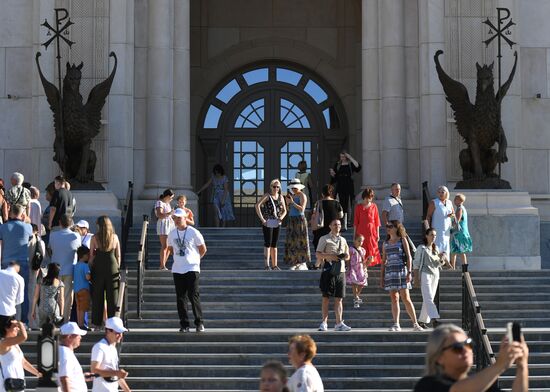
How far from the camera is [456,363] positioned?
7625 millimetres

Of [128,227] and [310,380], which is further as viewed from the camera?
[128,227]

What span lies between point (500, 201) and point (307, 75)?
→ 356 inches

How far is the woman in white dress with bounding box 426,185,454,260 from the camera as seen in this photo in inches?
917

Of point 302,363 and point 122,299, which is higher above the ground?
point 122,299

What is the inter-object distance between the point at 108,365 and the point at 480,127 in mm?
13467

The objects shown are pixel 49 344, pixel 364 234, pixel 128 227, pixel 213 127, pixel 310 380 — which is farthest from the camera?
pixel 213 127

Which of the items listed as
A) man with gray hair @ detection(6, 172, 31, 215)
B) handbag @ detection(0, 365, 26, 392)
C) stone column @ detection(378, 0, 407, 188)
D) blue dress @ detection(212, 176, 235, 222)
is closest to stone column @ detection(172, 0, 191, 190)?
blue dress @ detection(212, 176, 235, 222)

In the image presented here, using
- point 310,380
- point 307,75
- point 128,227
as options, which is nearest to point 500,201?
point 128,227

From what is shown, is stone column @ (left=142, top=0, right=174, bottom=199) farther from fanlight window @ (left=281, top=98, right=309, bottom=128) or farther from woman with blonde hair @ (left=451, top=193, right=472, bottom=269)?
woman with blonde hair @ (left=451, top=193, right=472, bottom=269)

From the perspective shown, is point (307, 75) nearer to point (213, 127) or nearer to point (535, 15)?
point (213, 127)

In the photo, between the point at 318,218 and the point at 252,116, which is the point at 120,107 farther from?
the point at 252,116

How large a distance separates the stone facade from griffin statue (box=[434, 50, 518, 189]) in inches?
49.9

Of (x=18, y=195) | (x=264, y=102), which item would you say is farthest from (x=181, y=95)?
(x=18, y=195)

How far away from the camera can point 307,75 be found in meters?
33.3
